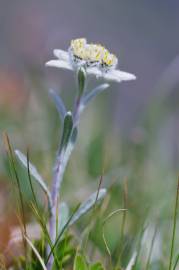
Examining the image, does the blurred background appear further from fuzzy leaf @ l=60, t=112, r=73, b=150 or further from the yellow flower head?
the yellow flower head

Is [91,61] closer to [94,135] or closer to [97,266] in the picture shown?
[97,266]

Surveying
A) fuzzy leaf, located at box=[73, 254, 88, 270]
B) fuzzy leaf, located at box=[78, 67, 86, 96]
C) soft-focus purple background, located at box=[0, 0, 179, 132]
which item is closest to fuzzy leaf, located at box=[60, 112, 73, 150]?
fuzzy leaf, located at box=[78, 67, 86, 96]

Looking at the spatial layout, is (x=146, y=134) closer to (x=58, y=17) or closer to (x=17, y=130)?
(x=17, y=130)

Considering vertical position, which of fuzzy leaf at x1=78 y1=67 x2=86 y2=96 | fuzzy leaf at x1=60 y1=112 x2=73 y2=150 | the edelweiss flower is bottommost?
fuzzy leaf at x1=60 y1=112 x2=73 y2=150

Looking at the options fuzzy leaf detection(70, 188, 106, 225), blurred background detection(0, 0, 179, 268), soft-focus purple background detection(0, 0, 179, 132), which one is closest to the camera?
fuzzy leaf detection(70, 188, 106, 225)

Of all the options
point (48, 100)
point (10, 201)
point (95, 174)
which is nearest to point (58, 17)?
point (48, 100)

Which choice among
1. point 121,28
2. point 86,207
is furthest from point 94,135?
point 121,28

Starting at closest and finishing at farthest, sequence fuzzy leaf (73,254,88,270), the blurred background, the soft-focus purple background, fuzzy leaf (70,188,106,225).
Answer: fuzzy leaf (73,254,88,270) → fuzzy leaf (70,188,106,225) → the blurred background → the soft-focus purple background
